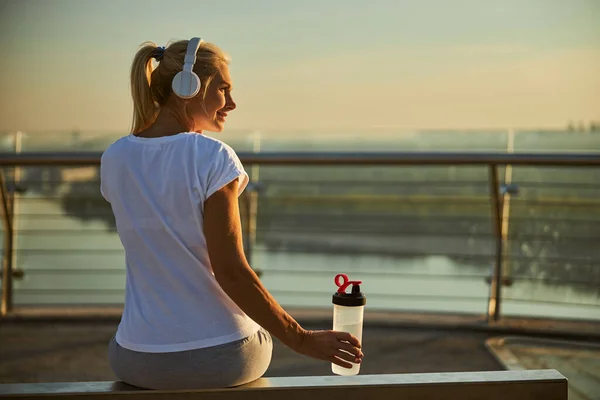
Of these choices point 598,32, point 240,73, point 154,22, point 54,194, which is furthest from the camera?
point 598,32

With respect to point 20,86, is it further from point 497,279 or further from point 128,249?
point 128,249

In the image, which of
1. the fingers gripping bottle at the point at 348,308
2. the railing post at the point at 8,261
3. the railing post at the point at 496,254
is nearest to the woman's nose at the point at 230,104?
the fingers gripping bottle at the point at 348,308

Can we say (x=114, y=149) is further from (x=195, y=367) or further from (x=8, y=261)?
(x=8, y=261)

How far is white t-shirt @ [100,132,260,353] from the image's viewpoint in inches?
57.0

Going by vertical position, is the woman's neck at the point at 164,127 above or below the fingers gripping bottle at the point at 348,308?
above

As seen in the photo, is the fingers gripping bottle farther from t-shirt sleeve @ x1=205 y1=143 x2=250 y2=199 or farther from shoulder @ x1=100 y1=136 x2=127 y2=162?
shoulder @ x1=100 y1=136 x2=127 y2=162

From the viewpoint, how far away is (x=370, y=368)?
325cm

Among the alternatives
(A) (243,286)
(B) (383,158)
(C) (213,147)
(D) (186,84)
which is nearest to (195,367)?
(A) (243,286)

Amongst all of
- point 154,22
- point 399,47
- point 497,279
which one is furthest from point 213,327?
point 399,47

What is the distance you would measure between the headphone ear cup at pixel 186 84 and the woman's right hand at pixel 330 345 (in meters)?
0.49

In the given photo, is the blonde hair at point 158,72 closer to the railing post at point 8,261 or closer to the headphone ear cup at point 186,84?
the headphone ear cup at point 186,84

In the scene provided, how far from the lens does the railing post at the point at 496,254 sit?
12.8 ft

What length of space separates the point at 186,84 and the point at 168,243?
290 millimetres

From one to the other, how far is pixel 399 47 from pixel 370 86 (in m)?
1.23
